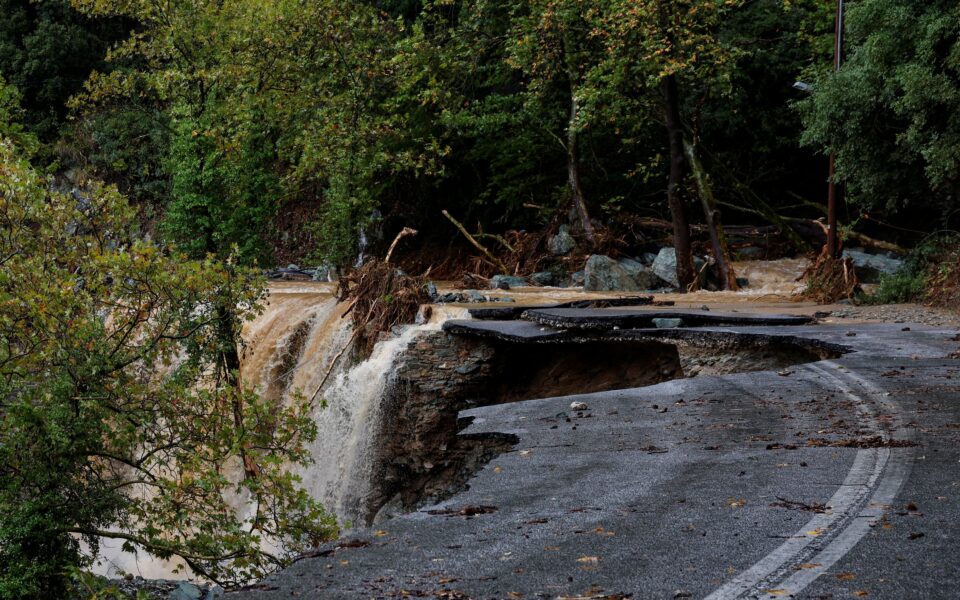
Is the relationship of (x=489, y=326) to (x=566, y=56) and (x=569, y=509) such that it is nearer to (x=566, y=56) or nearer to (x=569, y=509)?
(x=569, y=509)

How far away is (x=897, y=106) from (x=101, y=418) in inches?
562

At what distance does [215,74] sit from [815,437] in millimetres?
14623

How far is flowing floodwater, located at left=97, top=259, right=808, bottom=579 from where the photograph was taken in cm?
1359

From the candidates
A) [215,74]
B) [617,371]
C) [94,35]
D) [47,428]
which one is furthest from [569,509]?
[94,35]

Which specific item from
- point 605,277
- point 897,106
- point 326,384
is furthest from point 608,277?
point 326,384

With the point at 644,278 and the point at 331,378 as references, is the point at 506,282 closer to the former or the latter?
the point at 644,278

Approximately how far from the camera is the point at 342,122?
22.8 metres

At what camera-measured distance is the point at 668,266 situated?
23.4 m

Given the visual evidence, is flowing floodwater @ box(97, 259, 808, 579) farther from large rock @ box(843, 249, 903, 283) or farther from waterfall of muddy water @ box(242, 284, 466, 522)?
large rock @ box(843, 249, 903, 283)

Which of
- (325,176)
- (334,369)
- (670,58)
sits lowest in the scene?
(334,369)

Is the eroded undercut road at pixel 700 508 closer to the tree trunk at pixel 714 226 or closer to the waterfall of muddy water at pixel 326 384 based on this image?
the waterfall of muddy water at pixel 326 384

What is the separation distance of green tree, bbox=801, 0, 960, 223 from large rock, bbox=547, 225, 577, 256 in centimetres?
822

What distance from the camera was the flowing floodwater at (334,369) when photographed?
13.6 m

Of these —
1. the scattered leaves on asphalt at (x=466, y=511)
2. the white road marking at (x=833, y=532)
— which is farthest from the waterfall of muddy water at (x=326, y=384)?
the white road marking at (x=833, y=532)
